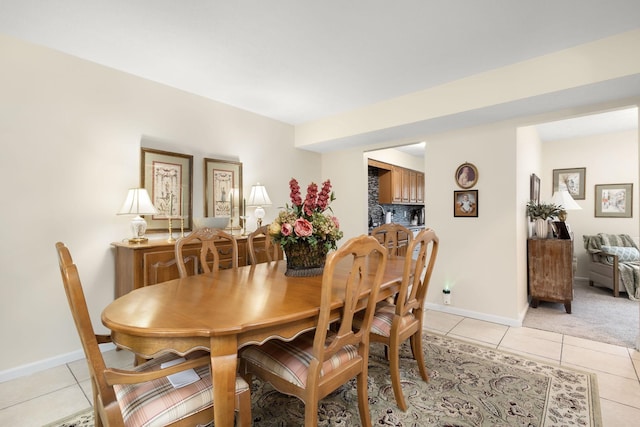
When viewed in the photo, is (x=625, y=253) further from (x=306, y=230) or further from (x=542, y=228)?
(x=306, y=230)

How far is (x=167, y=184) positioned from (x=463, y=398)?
10.1 feet

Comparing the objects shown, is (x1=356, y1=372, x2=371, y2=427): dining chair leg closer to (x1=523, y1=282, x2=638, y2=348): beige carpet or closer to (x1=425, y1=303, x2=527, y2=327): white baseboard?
(x1=425, y1=303, x2=527, y2=327): white baseboard

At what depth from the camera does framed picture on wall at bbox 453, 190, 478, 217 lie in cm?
347

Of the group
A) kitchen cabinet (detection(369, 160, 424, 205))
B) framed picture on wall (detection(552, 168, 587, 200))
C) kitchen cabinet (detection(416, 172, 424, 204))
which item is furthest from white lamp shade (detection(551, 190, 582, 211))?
kitchen cabinet (detection(416, 172, 424, 204))

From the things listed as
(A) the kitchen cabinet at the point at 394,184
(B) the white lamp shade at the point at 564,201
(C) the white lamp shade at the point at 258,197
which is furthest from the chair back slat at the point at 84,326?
(B) the white lamp shade at the point at 564,201

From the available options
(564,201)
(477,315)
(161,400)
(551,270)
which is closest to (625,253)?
(564,201)

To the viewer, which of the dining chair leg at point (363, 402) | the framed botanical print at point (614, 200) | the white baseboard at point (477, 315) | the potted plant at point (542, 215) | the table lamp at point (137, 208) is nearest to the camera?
the dining chair leg at point (363, 402)

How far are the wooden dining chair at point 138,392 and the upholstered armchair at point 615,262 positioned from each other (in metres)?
5.17

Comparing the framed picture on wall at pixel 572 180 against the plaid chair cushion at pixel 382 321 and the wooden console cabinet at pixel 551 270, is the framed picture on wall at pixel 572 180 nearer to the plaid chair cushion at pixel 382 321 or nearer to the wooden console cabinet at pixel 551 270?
the wooden console cabinet at pixel 551 270

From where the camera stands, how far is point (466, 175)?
3.53m

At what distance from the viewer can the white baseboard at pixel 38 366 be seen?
7.32 feet

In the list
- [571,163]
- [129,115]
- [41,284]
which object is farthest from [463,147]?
[41,284]


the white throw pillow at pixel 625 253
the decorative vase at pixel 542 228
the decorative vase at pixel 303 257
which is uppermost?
the decorative vase at pixel 542 228

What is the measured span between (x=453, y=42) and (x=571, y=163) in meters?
4.38
